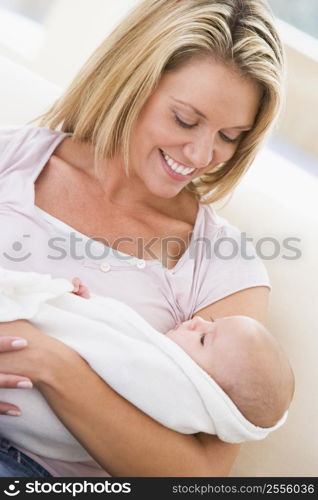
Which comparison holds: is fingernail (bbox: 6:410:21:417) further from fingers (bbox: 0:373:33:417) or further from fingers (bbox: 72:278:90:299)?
fingers (bbox: 72:278:90:299)

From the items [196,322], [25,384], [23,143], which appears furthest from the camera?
[23,143]

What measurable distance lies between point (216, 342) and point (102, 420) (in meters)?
0.24

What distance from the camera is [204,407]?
1.30 m

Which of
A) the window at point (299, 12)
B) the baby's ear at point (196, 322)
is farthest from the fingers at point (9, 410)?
the window at point (299, 12)

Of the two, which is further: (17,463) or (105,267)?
(105,267)

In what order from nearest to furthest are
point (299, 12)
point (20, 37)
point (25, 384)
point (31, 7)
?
point (25, 384)
point (20, 37)
point (299, 12)
point (31, 7)

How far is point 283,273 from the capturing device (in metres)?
1.74

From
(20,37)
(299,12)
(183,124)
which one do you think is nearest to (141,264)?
(183,124)

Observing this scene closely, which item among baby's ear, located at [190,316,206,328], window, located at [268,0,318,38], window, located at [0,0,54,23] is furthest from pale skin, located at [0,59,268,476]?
window, located at [0,0,54,23]

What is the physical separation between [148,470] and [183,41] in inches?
33.6

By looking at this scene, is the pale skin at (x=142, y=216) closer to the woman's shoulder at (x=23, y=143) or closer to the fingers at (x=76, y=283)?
the woman's shoulder at (x=23, y=143)

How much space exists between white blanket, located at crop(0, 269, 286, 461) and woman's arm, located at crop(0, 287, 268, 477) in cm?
2

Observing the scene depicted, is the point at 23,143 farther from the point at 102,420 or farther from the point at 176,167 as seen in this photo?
the point at 102,420
